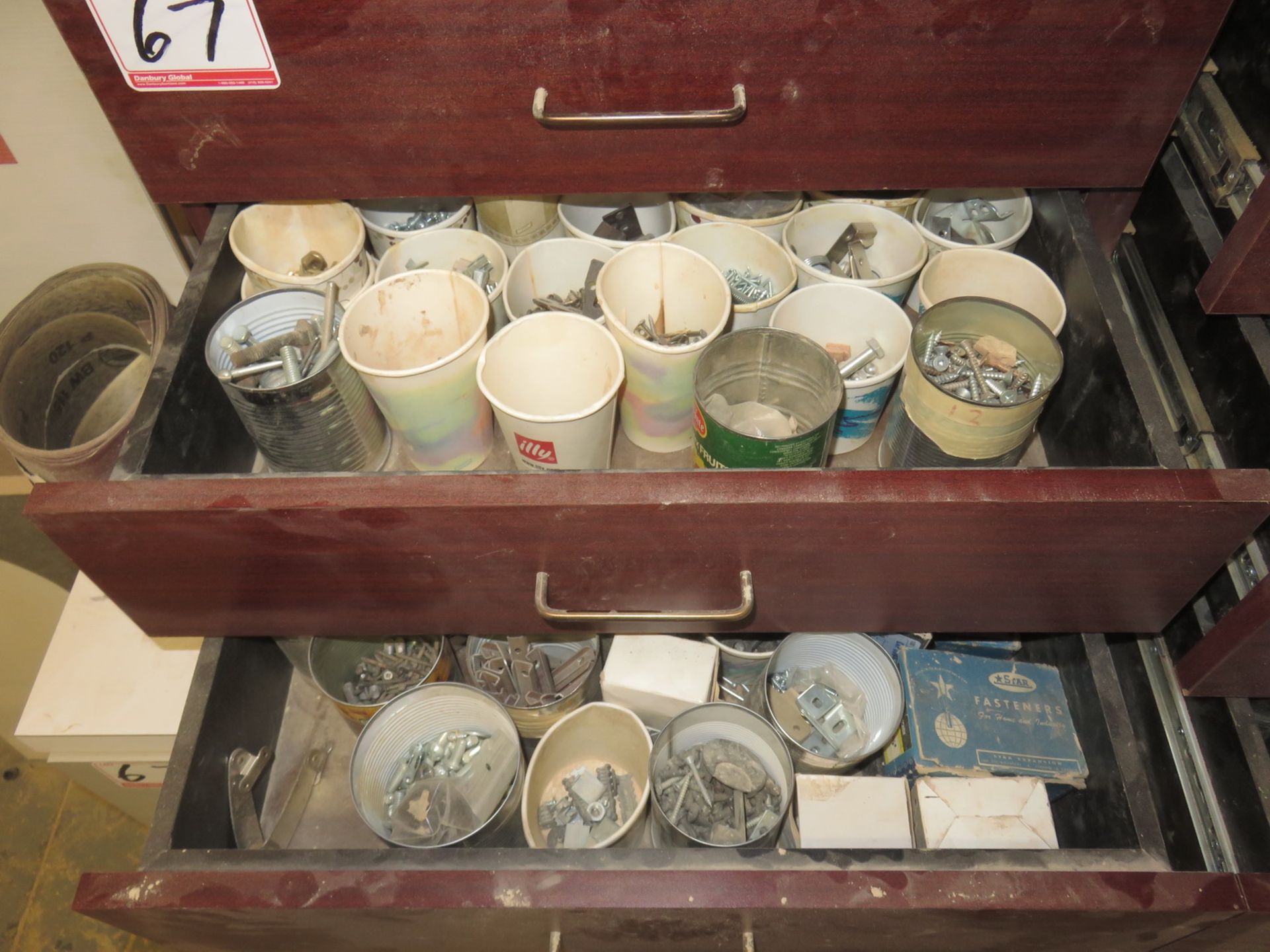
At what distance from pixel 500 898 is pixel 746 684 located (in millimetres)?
463

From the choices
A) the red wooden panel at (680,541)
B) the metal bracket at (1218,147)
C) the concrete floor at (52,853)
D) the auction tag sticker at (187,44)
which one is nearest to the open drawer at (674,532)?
the red wooden panel at (680,541)

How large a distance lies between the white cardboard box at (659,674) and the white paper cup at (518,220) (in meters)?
0.45

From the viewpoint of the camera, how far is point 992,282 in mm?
961

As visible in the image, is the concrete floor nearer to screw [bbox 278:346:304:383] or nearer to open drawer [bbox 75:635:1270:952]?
open drawer [bbox 75:635:1270:952]

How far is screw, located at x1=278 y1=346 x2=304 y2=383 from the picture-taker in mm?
857

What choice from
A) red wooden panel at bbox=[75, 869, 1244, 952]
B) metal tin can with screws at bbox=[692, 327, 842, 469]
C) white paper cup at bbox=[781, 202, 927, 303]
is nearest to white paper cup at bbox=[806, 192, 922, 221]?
white paper cup at bbox=[781, 202, 927, 303]

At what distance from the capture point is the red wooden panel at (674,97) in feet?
2.23

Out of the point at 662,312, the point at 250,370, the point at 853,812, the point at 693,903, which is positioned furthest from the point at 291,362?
the point at 853,812

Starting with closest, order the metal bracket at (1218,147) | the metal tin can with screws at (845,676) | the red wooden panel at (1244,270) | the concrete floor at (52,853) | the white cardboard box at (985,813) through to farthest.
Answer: the red wooden panel at (1244,270) → the metal bracket at (1218,147) → the white cardboard box at (985,813) → the metal tin can with screws at (845,676) → the concrete floor at (52,853)

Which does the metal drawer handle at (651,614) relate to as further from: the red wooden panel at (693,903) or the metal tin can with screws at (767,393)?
the red wooden panel at (693,903)

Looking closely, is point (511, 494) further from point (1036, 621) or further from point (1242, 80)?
point (1242, 80)

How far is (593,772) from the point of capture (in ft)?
3.54

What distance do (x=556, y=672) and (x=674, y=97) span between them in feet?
2.13

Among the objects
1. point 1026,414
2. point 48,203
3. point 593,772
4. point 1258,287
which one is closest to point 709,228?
point 1026,414
